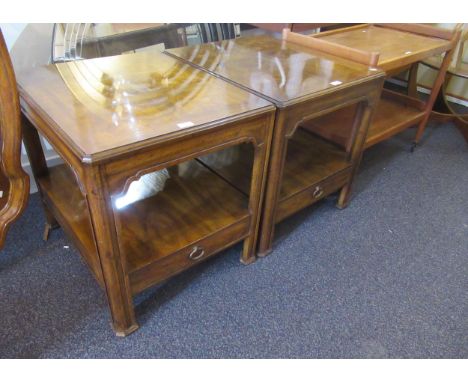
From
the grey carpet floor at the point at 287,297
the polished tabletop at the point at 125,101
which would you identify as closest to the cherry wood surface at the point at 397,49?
the grey carpet floor at the point at 287,297

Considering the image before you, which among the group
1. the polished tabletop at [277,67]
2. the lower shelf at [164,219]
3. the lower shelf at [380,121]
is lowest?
the lower shelf at [164,219]

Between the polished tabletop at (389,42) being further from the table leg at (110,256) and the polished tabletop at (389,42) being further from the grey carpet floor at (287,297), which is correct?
the table leg at (110,256)

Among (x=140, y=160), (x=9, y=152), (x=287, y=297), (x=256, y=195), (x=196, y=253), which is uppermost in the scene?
(x=140, y=160)

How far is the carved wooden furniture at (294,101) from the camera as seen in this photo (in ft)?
3.95

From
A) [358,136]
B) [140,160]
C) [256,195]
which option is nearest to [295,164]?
[358,136]

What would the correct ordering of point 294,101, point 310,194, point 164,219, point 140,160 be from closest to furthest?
point 140,160 → point 294,101 → point 164,219 → point 310,194

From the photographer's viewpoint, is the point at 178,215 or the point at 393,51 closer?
the point at 178,215

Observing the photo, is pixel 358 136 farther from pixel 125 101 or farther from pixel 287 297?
pixel 125 101

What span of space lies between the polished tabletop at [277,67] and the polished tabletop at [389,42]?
29cm

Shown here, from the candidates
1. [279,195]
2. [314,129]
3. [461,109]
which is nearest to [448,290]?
[279,195]

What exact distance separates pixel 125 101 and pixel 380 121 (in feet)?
4.90

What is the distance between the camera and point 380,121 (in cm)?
203

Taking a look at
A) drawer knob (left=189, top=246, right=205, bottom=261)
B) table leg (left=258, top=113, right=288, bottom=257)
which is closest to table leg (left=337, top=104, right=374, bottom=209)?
table leg (left=258, top=113, right=288, bottom=257)

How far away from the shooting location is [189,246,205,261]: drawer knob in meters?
1.21
